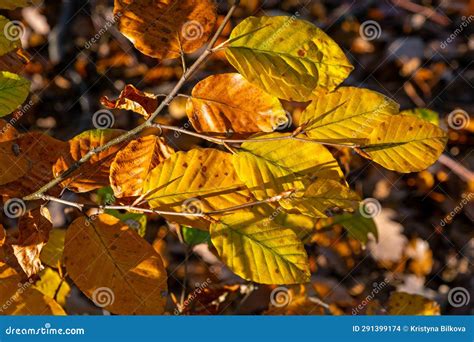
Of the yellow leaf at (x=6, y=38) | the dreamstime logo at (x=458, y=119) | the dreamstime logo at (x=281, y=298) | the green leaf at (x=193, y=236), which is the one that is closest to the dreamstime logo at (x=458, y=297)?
the dreamstime logo at (x=458, y=119)

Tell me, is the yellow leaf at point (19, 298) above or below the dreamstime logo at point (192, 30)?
below

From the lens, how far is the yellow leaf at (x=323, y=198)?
57 centimetres

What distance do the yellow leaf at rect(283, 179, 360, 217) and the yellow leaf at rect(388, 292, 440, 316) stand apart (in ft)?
1.72

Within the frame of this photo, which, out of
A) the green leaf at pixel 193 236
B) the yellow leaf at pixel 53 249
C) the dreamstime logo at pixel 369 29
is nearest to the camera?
the yellow leaf at pixel 53 249

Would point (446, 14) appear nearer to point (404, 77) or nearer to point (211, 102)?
point (404, 77)

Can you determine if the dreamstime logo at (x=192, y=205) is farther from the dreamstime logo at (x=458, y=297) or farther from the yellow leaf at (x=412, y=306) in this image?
the dreamstime logo at (x=458, y=297)

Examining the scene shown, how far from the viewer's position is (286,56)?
570mm

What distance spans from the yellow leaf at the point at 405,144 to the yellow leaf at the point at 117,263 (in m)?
0.24

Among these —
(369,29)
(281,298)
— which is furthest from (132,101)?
(369,29)
